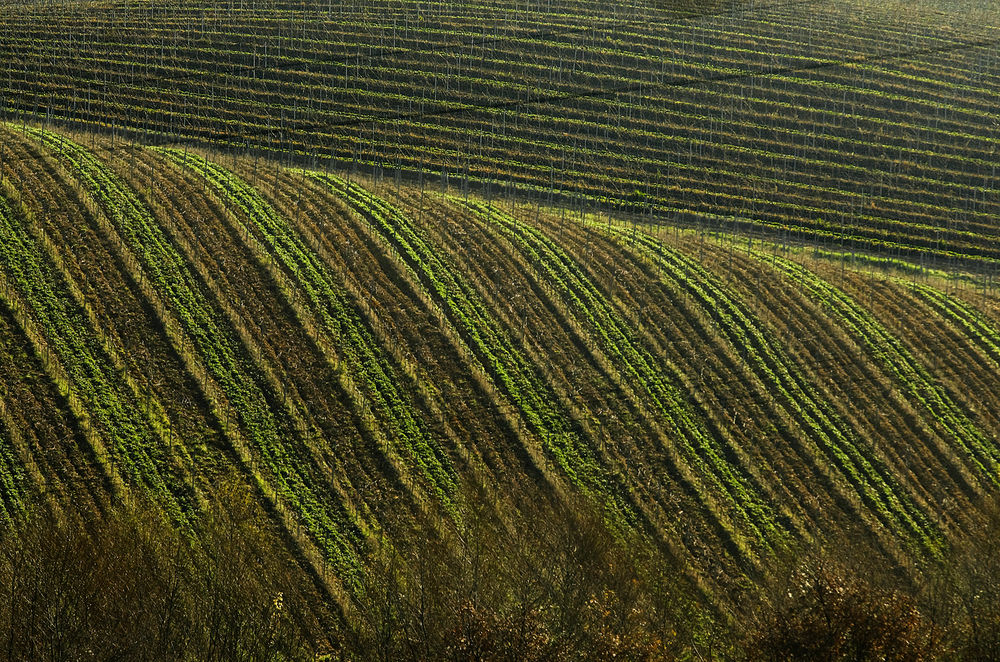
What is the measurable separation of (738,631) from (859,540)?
6.27 m

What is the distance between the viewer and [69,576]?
58.3ft

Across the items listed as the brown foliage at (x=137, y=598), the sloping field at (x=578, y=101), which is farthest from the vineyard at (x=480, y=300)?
the brown foliage at (x=137, y=598)

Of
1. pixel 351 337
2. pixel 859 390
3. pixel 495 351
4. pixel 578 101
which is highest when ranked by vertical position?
pixel 578 101

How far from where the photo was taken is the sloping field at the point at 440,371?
26422 millimetres

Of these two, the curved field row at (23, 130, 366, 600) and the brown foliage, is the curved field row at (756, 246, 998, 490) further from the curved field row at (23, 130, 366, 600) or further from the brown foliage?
the brown foliage

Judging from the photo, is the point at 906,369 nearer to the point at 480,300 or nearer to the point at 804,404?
the point at 804,404

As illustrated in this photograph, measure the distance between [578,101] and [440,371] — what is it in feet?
105

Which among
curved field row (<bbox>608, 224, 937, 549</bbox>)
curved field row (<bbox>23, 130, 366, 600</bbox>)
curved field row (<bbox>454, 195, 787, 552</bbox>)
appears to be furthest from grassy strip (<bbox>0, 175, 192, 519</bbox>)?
curved field row (<bbox>608, 224, 937, 549</bbox>)

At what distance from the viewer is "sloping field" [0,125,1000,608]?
26.4 m

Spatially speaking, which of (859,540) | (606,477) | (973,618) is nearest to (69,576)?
(606,477)

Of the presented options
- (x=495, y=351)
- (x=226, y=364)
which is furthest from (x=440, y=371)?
(x=226, y=364)

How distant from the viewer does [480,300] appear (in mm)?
35344

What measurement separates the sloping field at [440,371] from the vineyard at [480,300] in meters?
0.12

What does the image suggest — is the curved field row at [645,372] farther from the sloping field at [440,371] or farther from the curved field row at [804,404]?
the curved field row at [804,404]
